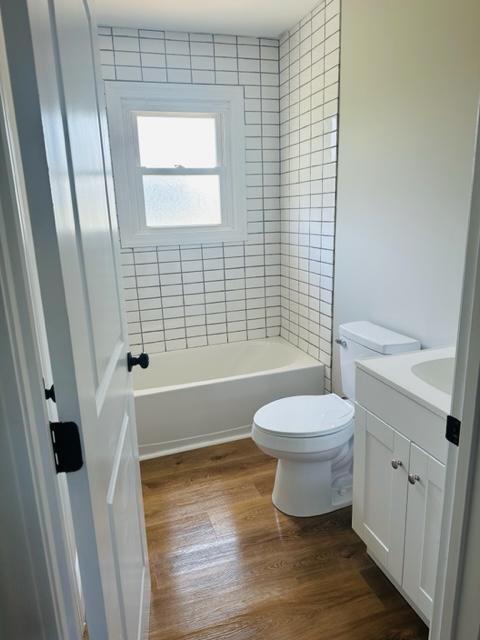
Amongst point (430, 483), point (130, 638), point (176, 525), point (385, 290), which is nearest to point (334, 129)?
point (385, 290)

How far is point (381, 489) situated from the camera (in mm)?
1500

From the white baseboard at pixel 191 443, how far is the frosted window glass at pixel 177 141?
1.80 meters

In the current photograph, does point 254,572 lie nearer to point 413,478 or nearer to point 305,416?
point 305,416

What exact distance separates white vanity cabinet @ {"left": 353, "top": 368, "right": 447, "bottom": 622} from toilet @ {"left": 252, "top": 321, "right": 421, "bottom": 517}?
0.23 metres

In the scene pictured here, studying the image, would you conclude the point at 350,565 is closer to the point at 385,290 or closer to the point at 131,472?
the point at 131,472

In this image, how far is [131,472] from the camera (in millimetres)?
1244

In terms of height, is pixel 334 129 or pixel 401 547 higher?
pixel 334 129

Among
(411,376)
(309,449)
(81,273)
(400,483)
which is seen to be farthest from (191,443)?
(81,273)

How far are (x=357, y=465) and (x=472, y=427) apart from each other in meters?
0.89

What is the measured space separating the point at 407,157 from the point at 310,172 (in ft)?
2.91

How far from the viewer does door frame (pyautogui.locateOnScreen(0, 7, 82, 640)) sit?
1.80 ft

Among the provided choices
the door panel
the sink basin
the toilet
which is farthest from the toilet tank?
the door panel

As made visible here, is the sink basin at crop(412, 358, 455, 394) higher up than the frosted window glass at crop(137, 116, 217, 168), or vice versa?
the frosted window glass at crop(137, 116, 217, 168)

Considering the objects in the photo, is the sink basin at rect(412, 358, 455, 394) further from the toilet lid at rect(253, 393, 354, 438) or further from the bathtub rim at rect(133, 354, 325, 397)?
the bathtub rim at rect(133, 354, 325, 397)
